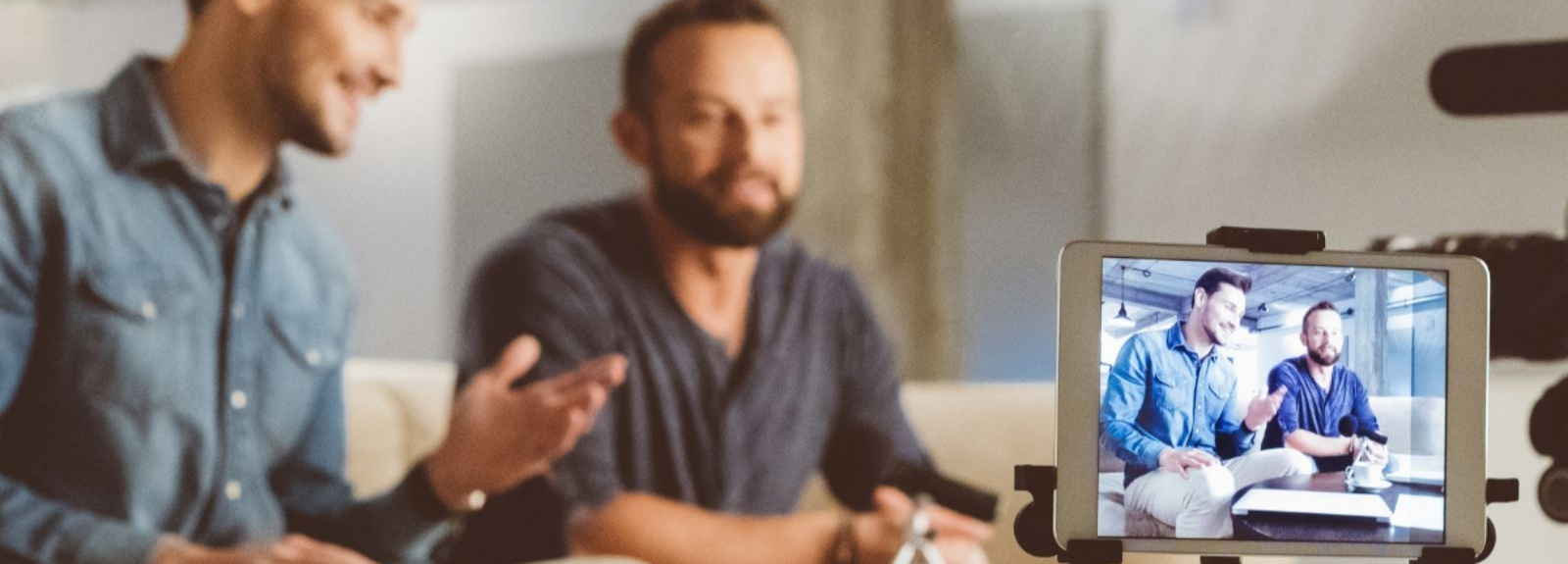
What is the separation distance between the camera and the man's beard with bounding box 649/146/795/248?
195 centimetres

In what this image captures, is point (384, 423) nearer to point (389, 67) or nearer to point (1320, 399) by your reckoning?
point (389, 67)

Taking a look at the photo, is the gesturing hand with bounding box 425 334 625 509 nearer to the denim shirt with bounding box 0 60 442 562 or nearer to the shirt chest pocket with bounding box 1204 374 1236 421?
the denim shirt with bounding box 0 60 442 562

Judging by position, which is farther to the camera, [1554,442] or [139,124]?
[139,124]

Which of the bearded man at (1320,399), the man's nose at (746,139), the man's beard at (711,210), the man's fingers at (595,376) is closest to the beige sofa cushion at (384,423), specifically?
the man's fingers at (595,376)

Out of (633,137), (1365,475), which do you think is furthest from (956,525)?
(1365,475)

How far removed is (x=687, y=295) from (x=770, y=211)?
0.56ft

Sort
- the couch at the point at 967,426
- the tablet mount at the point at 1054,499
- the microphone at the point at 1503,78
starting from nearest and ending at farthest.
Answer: the tablet mount at the point at 1054,499
the microphone at the point at 1503,78
the couch at the point at 967,426

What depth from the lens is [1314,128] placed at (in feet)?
6.93

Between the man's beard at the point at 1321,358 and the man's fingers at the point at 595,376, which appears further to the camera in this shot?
the man's fingers at the point at 595,376

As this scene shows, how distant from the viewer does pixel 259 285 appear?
1773 millimetres

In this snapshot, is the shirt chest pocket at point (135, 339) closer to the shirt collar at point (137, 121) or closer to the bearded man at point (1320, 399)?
the shirt collar at point (137, 121)

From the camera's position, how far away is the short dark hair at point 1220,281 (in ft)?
2.83

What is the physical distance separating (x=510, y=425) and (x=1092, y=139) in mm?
961

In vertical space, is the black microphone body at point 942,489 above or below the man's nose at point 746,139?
below
